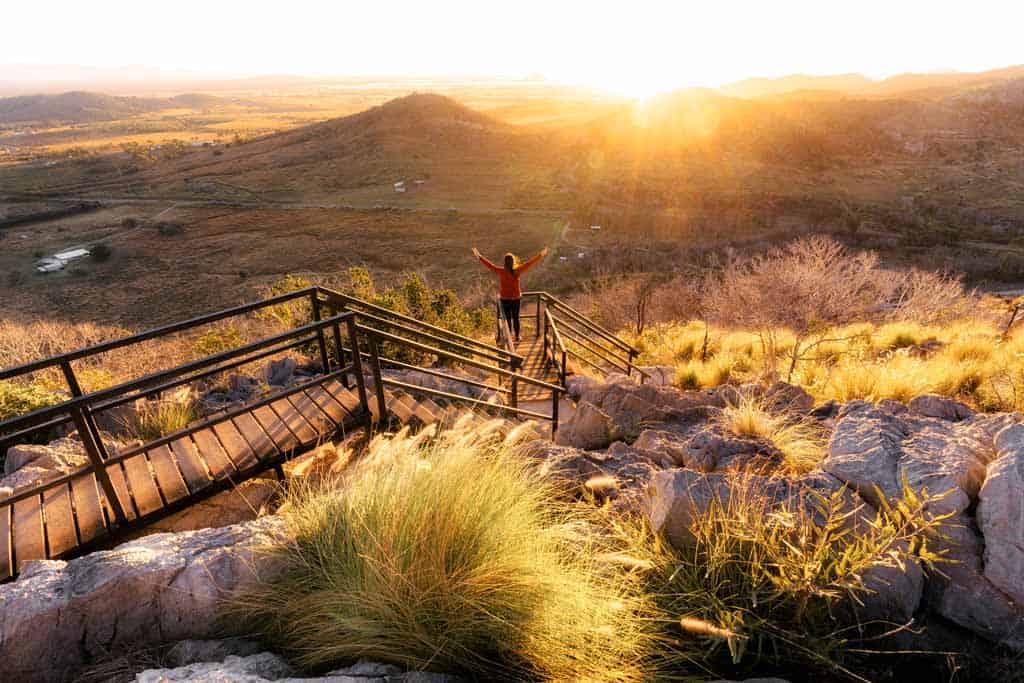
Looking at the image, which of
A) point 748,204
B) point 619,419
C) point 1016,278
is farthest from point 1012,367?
point 748,204

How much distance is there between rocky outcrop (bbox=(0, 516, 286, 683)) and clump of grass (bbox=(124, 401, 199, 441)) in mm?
3724

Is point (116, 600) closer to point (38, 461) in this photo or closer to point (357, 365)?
point (357, 365)

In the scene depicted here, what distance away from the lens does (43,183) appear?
3071 inches

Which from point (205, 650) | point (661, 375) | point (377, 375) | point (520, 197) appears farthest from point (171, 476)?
point (520, 197)

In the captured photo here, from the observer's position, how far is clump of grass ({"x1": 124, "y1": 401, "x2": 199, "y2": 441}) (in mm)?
6286

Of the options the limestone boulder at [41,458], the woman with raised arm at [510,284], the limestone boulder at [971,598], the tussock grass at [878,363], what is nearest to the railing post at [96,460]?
the limestone boulder at [41,458]

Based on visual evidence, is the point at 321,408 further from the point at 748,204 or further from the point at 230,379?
the point at 748,204

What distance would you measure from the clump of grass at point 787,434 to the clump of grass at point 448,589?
236cm

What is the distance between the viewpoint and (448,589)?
7.84ft

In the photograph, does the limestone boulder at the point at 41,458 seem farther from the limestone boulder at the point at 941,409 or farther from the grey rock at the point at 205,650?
the limestone boulder at the point at 941,409

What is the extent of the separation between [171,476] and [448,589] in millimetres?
2941

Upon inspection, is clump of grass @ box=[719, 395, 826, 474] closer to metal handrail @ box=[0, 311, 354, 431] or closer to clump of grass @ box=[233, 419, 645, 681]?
clump of grass @ box=[233, 419, 645, 681]

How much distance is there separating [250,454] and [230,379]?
5551mm

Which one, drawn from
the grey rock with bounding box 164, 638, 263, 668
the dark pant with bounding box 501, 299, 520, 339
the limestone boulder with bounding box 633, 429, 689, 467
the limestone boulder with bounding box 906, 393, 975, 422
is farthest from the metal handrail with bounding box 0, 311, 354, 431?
the limestone boulder with bounding box 906, 393, 975, 422
